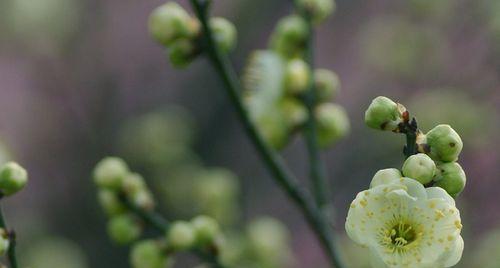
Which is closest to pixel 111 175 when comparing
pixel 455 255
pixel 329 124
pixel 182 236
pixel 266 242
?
pixel 182 236

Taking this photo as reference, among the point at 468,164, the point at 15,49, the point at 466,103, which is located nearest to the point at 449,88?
the point at 466,103

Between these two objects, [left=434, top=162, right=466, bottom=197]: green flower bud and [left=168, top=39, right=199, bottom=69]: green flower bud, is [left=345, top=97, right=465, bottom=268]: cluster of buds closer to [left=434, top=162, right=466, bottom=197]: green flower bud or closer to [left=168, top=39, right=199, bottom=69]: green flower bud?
[left=434, top=162, right=466, bottom=197]: green flower bud

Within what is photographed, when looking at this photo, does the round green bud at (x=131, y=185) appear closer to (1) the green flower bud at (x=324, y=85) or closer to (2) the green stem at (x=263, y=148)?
(2) the green stem at (x=263, y=148)

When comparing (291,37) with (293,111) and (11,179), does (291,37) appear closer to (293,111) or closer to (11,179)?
(293,111)

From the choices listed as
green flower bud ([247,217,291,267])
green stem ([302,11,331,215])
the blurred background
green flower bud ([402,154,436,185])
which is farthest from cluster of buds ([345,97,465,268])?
the blurred background

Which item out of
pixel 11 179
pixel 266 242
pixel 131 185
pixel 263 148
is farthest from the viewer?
pixel 266 242

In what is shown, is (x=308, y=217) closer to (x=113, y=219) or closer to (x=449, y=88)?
(x=113, y=219)

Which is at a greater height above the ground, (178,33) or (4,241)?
(178,33)
